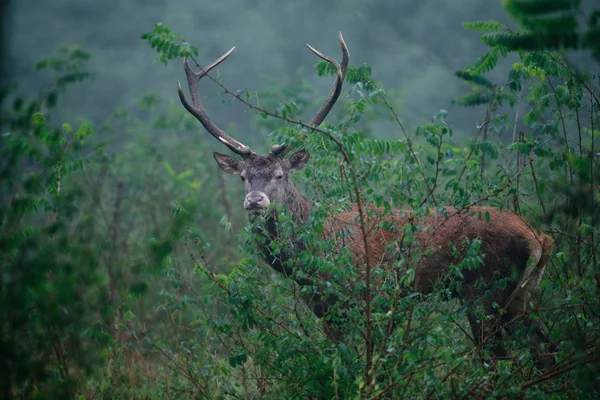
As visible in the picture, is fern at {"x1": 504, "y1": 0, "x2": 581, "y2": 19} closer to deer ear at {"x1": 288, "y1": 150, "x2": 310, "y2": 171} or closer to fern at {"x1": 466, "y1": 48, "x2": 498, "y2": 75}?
fern at {"x1": 466, "y1": 48, "x2": 498, "y2": 75}

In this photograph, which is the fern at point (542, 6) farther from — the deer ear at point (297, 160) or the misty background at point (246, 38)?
the misty background at point (246, 38)

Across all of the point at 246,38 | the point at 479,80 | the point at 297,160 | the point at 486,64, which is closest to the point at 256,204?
the point at 297,160

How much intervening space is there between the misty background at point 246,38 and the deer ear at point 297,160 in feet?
45.7

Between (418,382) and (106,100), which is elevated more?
(418,382)

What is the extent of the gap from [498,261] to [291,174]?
236 cm

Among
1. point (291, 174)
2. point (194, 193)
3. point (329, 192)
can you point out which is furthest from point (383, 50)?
point (329, 192)

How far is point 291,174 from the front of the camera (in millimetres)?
6797

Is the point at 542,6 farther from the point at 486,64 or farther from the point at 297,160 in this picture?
the point at 297,160

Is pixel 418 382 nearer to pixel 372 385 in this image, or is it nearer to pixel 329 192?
pixel 372 385

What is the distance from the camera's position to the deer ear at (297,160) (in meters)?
6.79

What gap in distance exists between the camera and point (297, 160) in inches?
269

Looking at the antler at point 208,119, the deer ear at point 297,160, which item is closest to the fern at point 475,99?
the deer ear at point 297,160

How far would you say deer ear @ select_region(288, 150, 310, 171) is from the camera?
6785 millimetres

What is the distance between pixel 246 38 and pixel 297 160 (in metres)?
18.5
